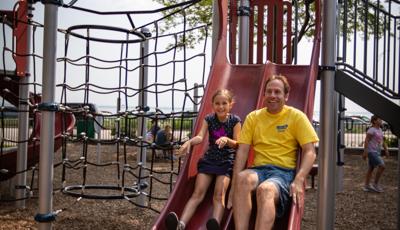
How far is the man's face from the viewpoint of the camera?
10.7 feet

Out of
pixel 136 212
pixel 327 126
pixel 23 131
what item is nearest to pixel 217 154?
pixel 327 126

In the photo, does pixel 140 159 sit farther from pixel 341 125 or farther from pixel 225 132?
pixel 341 125

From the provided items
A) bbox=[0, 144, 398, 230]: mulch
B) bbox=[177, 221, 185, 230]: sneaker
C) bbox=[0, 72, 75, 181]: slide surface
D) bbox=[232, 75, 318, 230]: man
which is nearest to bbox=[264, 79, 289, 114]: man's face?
bbox=[232, 75, 318, 230]: man

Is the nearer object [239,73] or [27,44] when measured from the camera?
[239,73]

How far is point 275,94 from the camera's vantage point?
3.28 metres

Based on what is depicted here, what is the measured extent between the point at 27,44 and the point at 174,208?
→ 3493 millimetres

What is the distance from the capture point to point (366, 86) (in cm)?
393

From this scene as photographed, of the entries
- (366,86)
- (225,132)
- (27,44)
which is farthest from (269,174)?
(27,44)

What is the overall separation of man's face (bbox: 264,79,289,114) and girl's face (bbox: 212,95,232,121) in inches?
16.3

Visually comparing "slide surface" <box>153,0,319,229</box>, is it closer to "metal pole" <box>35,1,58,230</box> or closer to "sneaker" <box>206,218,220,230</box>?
"sneaker" <box>206,218,220,230</box>

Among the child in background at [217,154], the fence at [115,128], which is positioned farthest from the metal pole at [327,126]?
the fence at [115,128]

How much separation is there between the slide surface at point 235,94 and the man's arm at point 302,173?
0.10 meters

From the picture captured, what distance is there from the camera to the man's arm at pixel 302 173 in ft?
9.55

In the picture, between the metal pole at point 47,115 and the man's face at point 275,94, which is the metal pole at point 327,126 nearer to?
the man's face at point 275,94
